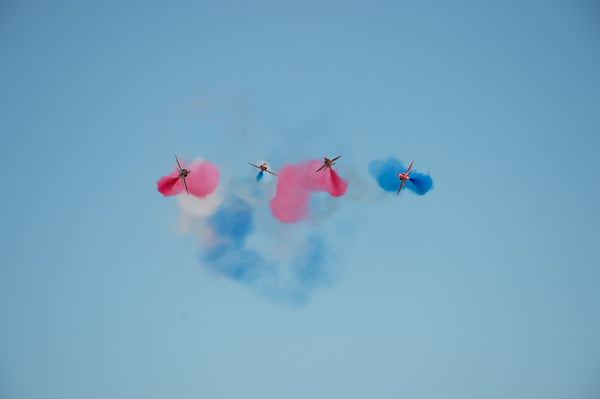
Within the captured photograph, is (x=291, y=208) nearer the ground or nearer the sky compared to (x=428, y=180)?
nearer the ground

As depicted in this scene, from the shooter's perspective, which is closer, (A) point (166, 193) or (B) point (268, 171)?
(A) point (166, 193)

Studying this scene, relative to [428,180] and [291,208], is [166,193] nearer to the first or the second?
[291,208]

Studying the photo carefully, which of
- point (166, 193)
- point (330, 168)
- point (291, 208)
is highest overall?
point (330, 168)

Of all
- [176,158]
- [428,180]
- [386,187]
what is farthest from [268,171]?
[428,180]

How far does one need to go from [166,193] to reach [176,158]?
5162 millimetres

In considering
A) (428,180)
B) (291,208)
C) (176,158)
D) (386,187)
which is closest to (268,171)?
(291,208)

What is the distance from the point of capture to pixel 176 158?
5638 cm

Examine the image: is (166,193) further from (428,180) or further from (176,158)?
(428,180)

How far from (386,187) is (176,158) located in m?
29.8

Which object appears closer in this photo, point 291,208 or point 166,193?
point 166,193

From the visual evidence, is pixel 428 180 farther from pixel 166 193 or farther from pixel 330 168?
pixel 166 193

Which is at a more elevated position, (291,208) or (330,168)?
(330,168)

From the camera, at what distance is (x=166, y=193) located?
57.5m

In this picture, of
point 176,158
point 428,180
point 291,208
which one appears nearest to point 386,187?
point 428,180
